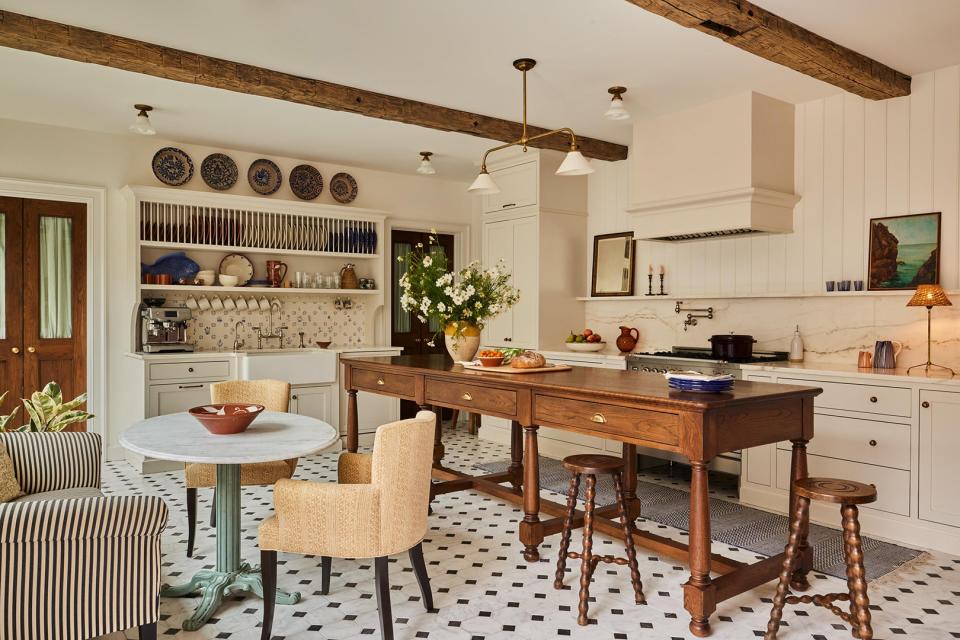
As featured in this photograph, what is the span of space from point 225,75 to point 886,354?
14.5 ft

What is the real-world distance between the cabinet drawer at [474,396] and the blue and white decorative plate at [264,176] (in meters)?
3.37

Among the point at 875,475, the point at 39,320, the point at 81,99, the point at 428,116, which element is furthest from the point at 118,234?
the point at 875,475

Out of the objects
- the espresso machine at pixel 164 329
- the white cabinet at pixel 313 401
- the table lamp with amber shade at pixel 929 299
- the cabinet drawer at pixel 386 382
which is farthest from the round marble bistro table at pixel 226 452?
the table lamp with amber shade at pixel 929 299

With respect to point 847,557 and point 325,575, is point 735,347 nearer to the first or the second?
point 847,557

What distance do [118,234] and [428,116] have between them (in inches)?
115

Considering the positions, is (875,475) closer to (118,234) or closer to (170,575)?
(170,575)

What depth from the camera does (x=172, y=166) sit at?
6008 millimetres

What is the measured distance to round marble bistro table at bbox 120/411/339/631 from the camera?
2.69 meters

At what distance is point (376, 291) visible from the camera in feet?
23.2

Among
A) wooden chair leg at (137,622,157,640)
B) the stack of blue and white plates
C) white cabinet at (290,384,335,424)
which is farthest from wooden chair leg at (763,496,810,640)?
white cabinet at (290,384,335,424)

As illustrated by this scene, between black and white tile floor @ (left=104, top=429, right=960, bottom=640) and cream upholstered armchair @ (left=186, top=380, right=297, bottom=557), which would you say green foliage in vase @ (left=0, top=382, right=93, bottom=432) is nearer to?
cream upholstered armchair @ (left=186, top=380, right=297, bottom=557)

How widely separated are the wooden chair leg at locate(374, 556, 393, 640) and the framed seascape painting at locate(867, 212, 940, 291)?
12.2ft

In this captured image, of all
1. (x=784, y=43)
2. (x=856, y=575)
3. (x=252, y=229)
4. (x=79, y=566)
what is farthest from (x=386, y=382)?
(x=784, y=43)

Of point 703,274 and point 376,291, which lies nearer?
point 703,274
